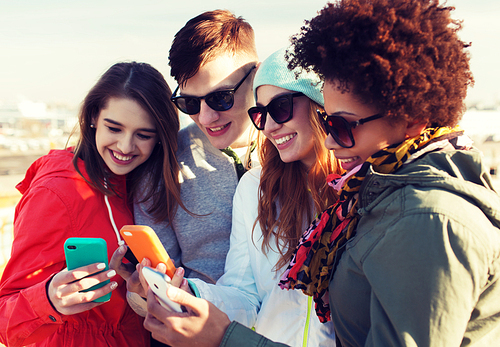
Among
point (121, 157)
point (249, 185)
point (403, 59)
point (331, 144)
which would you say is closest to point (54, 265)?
point (121, 157)

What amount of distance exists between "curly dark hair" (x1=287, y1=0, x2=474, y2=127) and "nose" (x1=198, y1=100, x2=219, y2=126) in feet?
3.63

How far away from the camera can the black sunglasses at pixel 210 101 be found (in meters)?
2.28

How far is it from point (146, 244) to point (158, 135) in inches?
39.3

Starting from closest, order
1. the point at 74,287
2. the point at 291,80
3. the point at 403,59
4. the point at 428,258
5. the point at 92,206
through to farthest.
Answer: the point at 428,258 < the point at 403,59 < the point at 74,287 < the point at 291,80 < the point at 92,206

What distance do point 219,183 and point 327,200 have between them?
2.63 feet

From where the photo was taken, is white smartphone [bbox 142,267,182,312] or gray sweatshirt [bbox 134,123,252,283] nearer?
white smartphone [bbox 142,267,182,312]

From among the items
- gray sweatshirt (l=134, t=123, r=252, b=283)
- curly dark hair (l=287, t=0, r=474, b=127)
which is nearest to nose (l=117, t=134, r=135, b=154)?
gray sweatshirt (l=134, t=123, r=252, b=283)

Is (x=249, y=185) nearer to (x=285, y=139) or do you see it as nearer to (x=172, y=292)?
(x=285, y=139)

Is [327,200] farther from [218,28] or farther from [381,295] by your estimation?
[218,28]

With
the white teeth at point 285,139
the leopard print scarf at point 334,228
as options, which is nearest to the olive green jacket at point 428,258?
the leopard print scarf at point 334,228

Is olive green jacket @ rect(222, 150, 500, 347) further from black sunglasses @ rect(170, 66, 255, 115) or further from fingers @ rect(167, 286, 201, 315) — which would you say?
black sunglasses @ rect(170, 66, 255, 115)

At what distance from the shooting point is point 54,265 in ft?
6.51

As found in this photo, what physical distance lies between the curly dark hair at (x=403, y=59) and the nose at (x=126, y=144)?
1427 mm

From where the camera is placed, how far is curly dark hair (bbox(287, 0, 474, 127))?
119 cm
